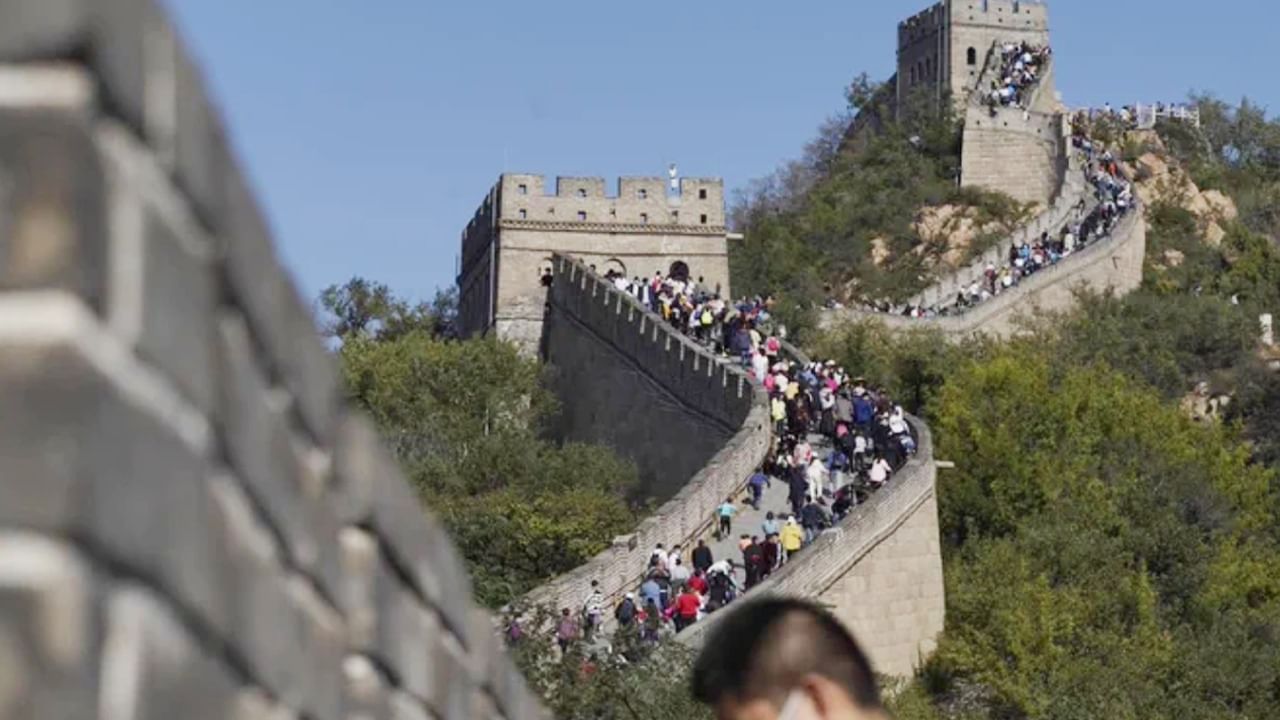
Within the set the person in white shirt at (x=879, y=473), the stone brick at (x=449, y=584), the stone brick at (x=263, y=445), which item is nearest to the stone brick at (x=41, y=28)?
the stone brick at (x=263, y=445)

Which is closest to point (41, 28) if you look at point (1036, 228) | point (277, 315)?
point (277, 315)

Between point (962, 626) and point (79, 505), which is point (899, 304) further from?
point (79, 505)

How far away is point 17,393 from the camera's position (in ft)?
6.32

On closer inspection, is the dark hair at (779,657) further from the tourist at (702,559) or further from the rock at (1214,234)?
the rock at (1214,234)

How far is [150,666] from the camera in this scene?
6.79 ft

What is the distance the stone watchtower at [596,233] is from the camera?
50.7 metres

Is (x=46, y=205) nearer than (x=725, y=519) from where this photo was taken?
Yes

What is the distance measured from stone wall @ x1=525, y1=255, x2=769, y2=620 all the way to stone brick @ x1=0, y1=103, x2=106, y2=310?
71.8ft

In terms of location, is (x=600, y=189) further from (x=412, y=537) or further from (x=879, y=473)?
(x=412, y=537)

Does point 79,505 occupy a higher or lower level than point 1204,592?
higher

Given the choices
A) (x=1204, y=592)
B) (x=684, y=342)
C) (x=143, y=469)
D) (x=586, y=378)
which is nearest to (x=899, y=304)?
(x=586, y=378)

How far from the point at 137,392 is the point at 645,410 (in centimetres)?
3844

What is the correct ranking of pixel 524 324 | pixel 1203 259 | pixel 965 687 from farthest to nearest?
1. pixel 1203 259
2. pixel 524 324
3. pixel 965 687

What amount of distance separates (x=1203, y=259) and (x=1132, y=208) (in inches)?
132
